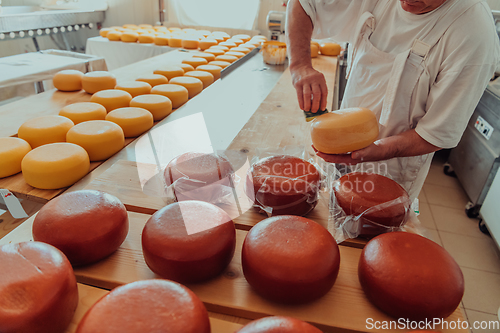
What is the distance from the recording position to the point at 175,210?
73 cm

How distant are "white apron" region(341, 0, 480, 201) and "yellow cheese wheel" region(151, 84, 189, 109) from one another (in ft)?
4.06

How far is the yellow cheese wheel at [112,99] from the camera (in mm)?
2066

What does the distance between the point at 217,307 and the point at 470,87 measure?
108cm

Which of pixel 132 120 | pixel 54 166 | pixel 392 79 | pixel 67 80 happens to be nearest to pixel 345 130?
pixel 392 79

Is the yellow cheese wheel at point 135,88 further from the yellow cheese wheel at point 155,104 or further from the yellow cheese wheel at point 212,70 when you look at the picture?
the yellow cheese wheel at point 212,70

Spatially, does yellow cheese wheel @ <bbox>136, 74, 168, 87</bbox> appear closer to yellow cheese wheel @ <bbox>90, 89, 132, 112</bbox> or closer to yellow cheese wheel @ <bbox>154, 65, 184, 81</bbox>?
yellow cheese wheel @ <bbox>154, 65, 184, 81</bbox>

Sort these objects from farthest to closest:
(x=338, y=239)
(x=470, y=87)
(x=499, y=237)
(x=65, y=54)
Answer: (x=65, y=54), (x=499, y=237), (x=470, y=87), (x=338, y=239)

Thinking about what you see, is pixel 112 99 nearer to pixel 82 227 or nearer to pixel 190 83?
pixel 190 83

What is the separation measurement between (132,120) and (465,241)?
9.00 feet

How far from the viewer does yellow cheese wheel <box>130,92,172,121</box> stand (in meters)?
2.03

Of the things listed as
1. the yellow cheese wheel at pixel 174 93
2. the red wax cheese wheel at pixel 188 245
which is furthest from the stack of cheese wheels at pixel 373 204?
the yellow cheese wheel at pixel 174 93

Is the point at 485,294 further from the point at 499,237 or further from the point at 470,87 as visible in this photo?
the point at 470,87

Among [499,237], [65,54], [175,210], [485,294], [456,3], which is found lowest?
[485,294]

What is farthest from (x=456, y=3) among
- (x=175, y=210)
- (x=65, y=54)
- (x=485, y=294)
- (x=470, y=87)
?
(x=65, y=54)
